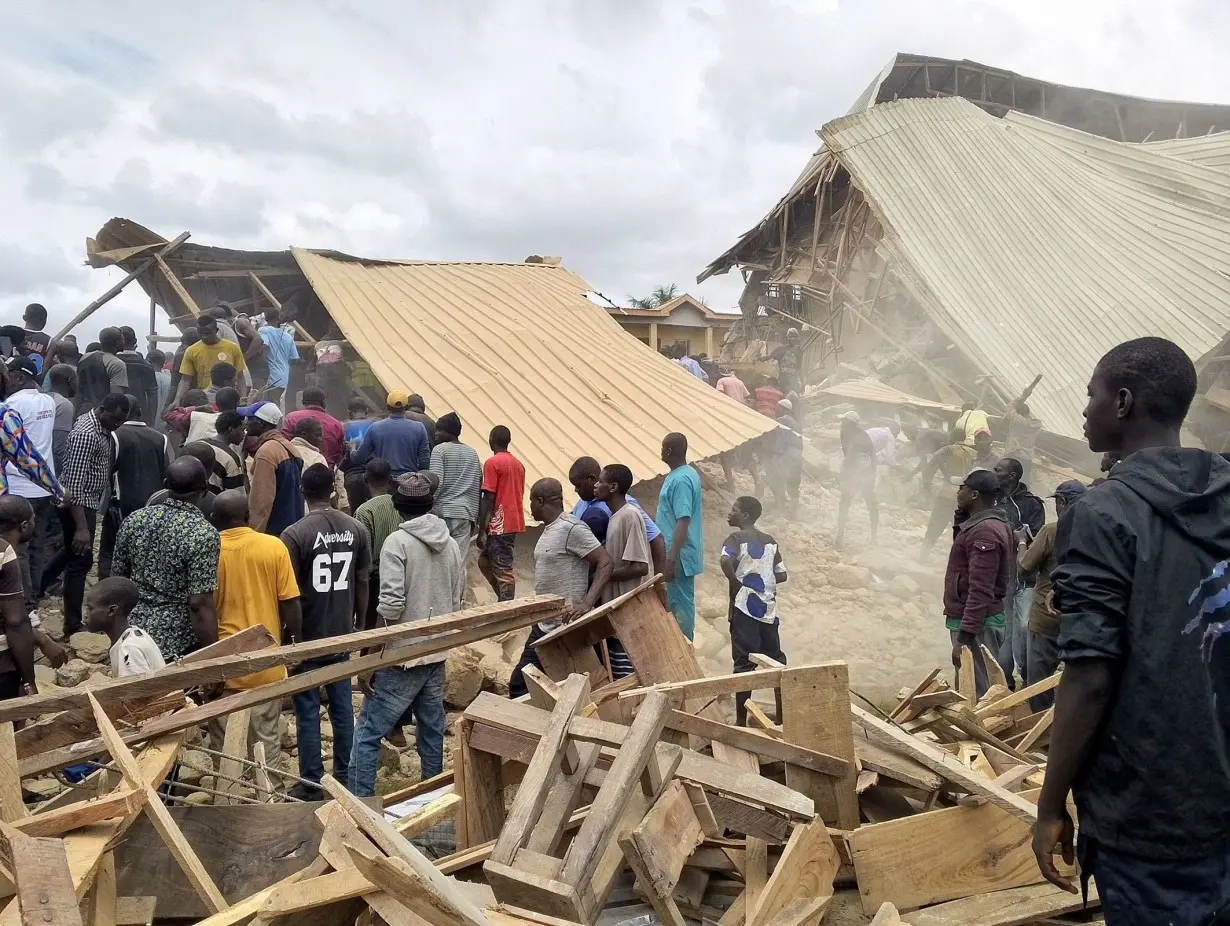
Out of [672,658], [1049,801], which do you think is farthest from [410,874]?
[672,658]

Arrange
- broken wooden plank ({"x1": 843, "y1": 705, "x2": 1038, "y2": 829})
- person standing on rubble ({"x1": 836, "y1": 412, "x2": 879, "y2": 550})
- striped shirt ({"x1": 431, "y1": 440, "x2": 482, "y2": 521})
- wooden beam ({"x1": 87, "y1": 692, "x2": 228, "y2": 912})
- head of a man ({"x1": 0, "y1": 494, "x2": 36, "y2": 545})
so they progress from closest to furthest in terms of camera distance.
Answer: wooden beam ({"x1": 87, "y1": 692, "x2": 228, "y2": 912}) → broken wooden plank ({"x1": 843, "y1": 705, "x2": 1038, "y2": 829}) → head of a man ({"x1": 0, "y1": 494, "x2": 36, "y2": 545}) → striped shirt ({"x1": 431, "y1": 440, "x2": 482, "y2": 521}) → person standing on rubble ({"x1": 836, "y1": 412, "x2": 879, "y2": 550})

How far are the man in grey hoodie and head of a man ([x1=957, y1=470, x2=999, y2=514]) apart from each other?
3250 mm

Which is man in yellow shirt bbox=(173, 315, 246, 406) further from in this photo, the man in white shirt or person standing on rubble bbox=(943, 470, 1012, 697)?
person standing on rubble bbox=(943, 470, 1012, 697)

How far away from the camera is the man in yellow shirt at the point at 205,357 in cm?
812

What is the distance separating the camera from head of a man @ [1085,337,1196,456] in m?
2.21

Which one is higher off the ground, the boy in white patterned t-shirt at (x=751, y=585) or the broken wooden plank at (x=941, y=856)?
the boy in white patterned t-shirt at (x=751, y=585)

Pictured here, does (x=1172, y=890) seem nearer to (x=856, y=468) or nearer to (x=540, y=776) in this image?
(x=540, y=776)

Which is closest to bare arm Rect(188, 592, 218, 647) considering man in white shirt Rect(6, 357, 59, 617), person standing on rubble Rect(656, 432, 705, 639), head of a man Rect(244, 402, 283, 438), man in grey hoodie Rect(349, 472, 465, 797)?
man in grey hoodie Rect(349, 472, 465, 797)

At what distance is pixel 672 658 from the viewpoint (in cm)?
441

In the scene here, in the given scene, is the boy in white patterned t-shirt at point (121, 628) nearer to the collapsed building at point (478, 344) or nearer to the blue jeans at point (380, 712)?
the blue jeans at point (380, 712)

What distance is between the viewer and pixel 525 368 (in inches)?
418

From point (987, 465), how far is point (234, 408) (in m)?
8.03

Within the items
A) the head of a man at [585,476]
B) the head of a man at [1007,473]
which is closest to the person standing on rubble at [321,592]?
the head of a man at [585,476]

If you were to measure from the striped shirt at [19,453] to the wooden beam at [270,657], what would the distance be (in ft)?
10.1
